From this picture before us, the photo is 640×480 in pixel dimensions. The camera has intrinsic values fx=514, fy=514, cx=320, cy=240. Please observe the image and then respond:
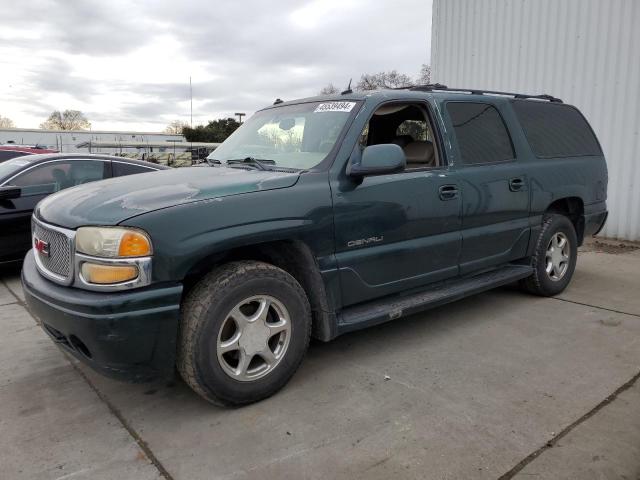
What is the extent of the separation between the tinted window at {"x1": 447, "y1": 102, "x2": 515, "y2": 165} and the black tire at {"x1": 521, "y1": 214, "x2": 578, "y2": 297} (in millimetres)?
868

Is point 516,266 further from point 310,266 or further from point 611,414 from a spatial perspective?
point 310,266

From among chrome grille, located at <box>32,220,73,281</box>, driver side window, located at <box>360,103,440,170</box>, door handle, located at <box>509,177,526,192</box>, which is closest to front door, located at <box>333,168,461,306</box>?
driver side window, located at <box>360,103,440,170</box>

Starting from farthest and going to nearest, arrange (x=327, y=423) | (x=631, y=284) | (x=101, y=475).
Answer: (x=631, y=284) → (x=327, y=423) → (x=101, y=475)

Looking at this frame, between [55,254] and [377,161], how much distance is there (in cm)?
197

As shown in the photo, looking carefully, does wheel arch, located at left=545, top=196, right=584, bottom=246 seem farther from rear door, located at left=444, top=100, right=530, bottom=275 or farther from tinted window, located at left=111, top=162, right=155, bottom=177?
tinted window, located at left=111, top=162, right=155, bottom=177

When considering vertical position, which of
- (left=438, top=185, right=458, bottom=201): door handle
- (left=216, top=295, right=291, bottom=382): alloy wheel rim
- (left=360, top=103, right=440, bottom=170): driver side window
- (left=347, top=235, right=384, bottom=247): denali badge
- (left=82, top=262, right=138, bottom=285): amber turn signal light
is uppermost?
(left=360, top=103, right=440, bottom=170): driver side window

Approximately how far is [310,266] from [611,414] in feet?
6.25

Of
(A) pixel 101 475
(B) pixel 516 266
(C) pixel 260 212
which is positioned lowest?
(A) pixel 101 475

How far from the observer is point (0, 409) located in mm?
3055

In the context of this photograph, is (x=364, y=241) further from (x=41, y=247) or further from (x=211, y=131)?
(x=211, y=131)

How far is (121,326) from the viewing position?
8.27ft

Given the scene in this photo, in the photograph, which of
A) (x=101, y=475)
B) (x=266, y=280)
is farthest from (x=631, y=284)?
(x=101, y=475)

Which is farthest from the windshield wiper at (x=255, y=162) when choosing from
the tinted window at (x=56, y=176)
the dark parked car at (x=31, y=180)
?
the tinted window at (x=56, y=176)

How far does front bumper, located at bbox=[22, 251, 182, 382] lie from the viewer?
252 centimetres
